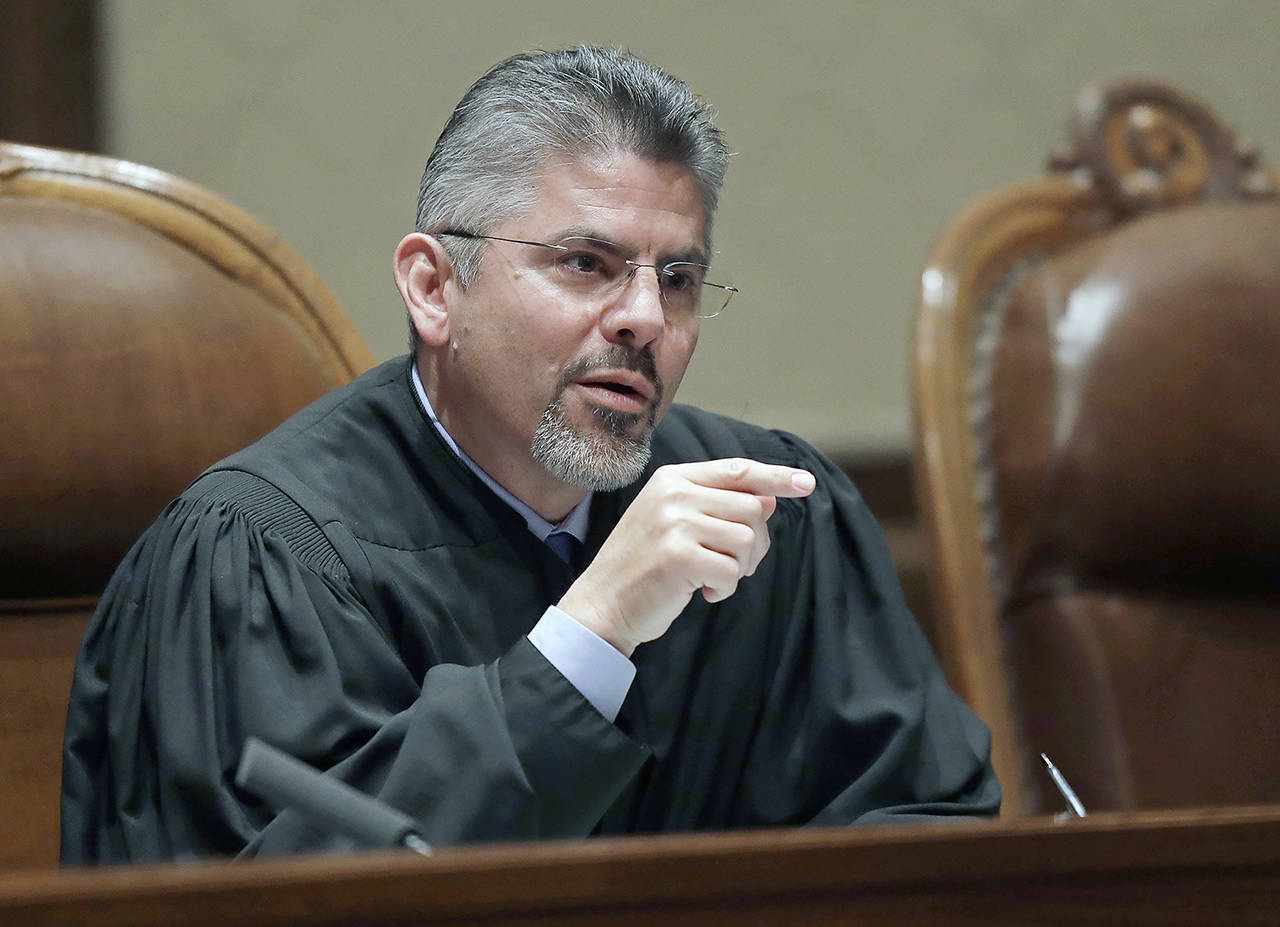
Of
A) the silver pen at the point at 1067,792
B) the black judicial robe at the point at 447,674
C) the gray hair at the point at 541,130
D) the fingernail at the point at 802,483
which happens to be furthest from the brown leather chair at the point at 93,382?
the silver pen at the point at 1067,792

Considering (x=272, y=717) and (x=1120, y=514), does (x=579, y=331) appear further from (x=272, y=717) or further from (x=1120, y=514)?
(x=1120, y=514)

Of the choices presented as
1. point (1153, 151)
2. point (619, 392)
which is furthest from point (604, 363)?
point (1153, 151)

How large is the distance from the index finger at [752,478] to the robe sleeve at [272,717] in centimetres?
20

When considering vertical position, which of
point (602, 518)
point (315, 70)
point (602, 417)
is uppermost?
point (315, 70)

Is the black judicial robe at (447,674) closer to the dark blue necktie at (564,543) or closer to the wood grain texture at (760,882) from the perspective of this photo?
the dark blue necktie at (564,543)

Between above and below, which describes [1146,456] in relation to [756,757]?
above

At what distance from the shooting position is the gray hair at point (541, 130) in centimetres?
134

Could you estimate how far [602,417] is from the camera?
1.32 metres

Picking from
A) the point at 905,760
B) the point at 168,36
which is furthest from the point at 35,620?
the point at 168,36

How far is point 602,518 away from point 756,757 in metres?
0.29

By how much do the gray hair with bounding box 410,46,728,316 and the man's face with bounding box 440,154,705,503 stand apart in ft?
0.06

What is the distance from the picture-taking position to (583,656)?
1.12m

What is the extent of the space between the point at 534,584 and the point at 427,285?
319 mm

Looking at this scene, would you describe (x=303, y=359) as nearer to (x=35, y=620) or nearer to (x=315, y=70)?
(x=35, y=620)
